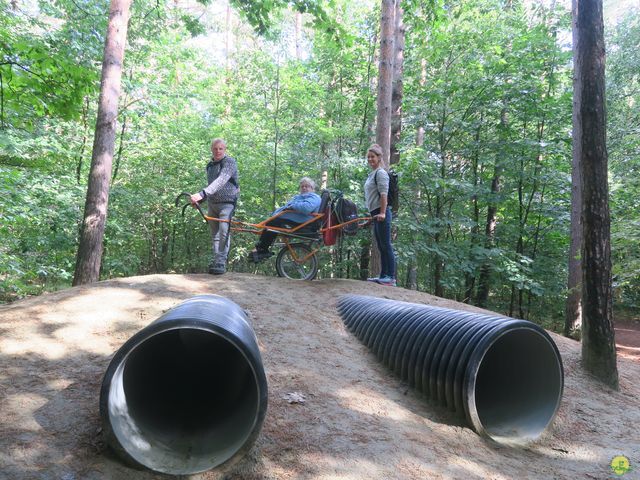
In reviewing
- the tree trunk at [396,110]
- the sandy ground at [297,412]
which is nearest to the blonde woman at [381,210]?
the sandy ground at [297,412]

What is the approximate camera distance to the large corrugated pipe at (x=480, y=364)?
10.4ft

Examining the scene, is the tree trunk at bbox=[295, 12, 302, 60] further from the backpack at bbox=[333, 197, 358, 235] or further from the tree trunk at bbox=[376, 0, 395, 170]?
the backpack at bbox=[333, 197, 358, 235]

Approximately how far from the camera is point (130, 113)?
11.5 m

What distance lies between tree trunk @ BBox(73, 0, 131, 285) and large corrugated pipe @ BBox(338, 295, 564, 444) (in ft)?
15.5

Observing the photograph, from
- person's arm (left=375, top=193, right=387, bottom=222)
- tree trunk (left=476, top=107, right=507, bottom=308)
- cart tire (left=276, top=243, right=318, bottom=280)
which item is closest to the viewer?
person's arm (left=375, top=193, right=387, bottom=222)

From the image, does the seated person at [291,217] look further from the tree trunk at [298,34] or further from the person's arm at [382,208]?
the tree trunk at [298,34]

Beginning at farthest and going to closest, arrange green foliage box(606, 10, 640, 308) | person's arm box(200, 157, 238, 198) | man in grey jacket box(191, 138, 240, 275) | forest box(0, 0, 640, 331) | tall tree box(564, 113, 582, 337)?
forest box(0, 0, 640, 331) → tall tree box(564, 113, 582, 337) → man in grey jacket box(191, 138, 240, 275) → person's arm box(200, 157, 238, 198) → green foliage box(606, 10, 640, 308)

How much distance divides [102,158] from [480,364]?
649 cm

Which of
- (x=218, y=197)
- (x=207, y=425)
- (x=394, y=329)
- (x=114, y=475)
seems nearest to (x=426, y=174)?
(x=218, y=197)

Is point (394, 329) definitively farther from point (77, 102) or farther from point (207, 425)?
A: point (77, 102)

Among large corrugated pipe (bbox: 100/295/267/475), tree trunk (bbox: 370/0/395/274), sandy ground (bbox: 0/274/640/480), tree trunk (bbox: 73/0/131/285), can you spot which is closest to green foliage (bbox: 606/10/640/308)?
sandy ground (bbox: 0/274/640/480)

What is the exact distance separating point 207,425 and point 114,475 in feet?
2.55

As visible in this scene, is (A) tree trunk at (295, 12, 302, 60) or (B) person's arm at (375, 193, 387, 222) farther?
(A) tree trunk at (295, 12, 302, 60)

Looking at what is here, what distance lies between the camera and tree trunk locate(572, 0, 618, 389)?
15.5ft
